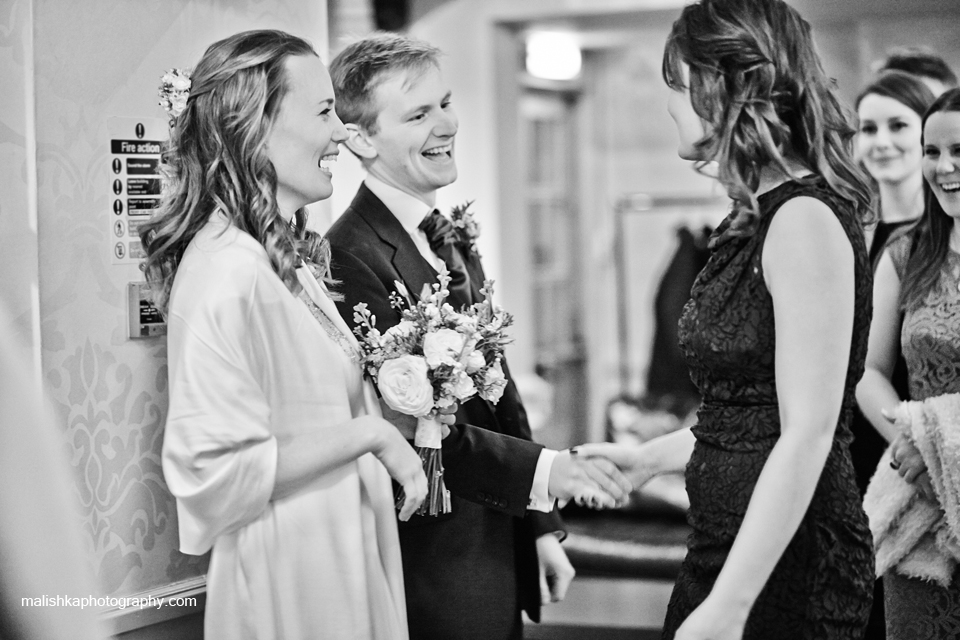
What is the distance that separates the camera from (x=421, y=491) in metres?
1.93

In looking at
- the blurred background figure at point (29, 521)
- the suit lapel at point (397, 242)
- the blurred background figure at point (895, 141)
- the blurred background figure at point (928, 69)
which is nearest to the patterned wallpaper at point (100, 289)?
the suit lapel at point (397, 242)

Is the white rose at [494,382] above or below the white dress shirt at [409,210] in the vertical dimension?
below

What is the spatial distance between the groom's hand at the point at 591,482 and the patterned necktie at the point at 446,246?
463 millimetres

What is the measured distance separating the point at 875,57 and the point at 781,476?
591cm

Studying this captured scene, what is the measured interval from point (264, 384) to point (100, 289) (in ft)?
1.72

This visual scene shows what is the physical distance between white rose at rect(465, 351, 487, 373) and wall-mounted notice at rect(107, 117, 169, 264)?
2.40 ft

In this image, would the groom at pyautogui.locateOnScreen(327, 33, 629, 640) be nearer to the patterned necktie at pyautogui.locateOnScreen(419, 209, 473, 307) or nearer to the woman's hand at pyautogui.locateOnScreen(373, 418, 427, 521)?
the patterned necktie at pyautogui.locateOnScreen(419, 209, 473, 307)

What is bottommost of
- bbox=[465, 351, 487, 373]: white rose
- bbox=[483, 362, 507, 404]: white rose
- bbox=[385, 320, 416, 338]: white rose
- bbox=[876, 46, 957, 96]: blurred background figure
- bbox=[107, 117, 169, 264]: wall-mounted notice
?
bbox=[483, 362, 507, 404]: white rose

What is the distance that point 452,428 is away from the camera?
2.33 m

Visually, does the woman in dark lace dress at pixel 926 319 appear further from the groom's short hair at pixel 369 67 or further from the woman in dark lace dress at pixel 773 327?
the groom's short hair at pixel 369 67

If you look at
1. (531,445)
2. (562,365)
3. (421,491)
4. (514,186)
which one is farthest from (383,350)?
(562,365)

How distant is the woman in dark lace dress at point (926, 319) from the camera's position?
2457 millimetres

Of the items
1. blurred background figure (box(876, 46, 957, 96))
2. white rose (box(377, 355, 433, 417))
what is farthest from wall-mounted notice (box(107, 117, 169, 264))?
blurred background figure (box(876, 46, 957, 96))

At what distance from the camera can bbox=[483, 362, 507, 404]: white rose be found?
213 cm
